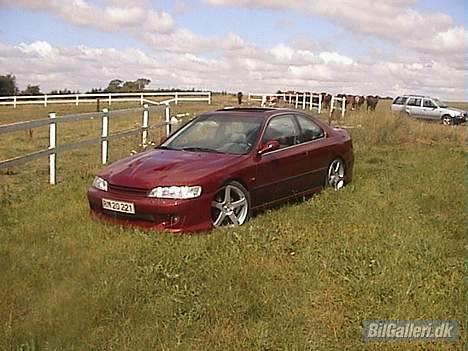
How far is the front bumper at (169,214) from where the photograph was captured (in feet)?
21.1

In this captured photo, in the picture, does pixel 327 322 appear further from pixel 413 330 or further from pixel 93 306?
pixel 93 306

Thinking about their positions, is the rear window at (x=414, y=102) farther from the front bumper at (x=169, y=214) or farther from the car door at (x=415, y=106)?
the front bumper at (x=169, y=214)

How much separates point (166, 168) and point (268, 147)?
4.65 ft

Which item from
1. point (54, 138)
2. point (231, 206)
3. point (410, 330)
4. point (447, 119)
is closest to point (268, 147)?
point (231, 206)

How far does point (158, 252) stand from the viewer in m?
5.76

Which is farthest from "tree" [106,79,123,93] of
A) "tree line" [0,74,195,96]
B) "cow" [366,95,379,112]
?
"cow" [366,95,379,112]

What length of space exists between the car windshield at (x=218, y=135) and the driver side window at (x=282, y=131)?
163mm

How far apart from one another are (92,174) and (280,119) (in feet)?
Result: 12.9

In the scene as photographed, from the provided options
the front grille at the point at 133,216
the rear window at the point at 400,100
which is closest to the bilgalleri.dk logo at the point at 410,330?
the front grille at the point at 133,216

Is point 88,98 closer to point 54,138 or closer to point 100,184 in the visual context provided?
point 54,138

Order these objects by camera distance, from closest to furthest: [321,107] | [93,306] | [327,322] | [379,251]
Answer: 1. [327,322]
2. [93,306]
3. [379,251]
4. [321,107]

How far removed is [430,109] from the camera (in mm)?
33875

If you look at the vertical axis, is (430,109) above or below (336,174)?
above

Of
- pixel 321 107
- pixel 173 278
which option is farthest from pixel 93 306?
pixel 321 107
